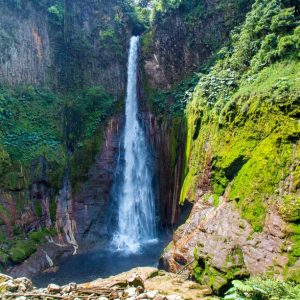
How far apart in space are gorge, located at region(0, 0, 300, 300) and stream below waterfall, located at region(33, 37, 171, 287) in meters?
0.08

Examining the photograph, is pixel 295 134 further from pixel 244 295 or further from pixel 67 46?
pixel 67 46

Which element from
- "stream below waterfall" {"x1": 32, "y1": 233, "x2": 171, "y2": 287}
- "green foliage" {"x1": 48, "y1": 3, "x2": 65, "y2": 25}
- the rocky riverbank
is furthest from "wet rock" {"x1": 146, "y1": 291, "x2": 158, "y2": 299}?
"green foliage" {"x1": 48, "y1": 3, "x2": 65, "y2": 25}

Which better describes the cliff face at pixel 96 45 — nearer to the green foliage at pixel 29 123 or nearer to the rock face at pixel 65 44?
the rock face at pixel 65 44

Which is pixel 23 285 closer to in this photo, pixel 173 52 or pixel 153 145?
pixel 153 145

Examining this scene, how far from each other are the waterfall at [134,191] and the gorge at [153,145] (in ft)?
0.24

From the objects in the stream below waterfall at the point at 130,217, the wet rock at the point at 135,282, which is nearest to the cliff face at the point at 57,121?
the stream below waterfall at the point at 130,217

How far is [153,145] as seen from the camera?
2038 centimetres

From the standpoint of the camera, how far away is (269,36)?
14516 millimetres

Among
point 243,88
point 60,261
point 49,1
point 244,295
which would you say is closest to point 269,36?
point 243,88

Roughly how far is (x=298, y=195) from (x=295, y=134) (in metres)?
1.90

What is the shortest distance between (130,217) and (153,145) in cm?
410

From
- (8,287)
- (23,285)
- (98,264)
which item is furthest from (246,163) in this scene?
(8,287)

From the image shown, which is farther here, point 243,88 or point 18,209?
point 18,209

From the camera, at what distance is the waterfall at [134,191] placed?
728 inches
